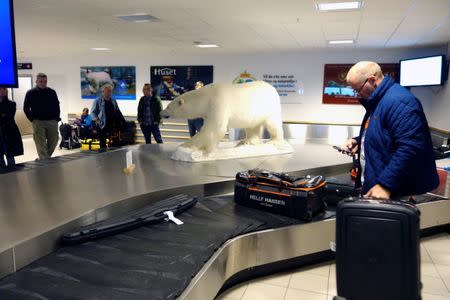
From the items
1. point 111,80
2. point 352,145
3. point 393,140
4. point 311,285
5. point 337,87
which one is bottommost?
point 311,285

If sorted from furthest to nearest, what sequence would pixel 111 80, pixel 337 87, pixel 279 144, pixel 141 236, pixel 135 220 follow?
pixel 111 80
pixel 337 87
pixel 279 144
pixel 135 220
pixel 141 236

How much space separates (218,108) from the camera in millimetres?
4027

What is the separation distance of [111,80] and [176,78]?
2.25 m

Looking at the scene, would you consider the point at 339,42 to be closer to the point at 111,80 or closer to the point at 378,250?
the point at 378,250

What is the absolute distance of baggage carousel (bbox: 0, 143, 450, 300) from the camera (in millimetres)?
1584

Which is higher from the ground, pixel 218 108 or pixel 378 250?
pixel 218 108

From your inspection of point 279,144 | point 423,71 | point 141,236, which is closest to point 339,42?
point 423,71

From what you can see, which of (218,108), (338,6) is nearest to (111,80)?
(218,108)

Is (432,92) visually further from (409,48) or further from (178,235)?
(178,235)

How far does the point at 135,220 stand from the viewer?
2229 millimetres

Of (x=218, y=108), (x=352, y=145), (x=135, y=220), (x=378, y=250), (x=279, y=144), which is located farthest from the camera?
(x=279, y=144)

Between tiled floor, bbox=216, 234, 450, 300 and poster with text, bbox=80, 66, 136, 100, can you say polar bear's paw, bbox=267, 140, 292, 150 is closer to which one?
tiled floor, bbox=216, 234, 450, 300

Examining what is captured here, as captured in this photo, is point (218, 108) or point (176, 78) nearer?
point (218, 108)

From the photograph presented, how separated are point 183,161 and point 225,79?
20.4ft
